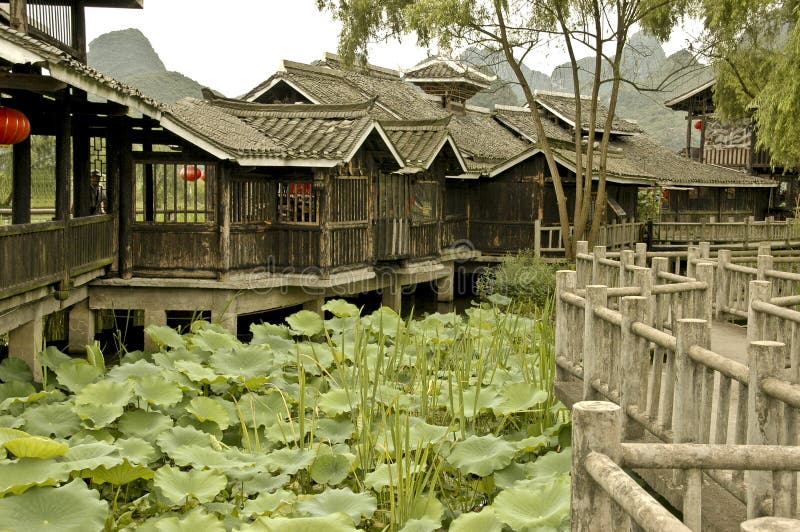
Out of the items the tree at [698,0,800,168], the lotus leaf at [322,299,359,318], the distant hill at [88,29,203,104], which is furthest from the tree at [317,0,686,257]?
the distant hill at [88,29,203,104]

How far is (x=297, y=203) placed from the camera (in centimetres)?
1399

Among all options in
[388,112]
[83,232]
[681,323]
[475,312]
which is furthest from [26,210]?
[388,112]

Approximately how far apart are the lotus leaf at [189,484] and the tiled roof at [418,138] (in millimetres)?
11227

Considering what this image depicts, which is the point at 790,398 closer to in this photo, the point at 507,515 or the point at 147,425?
the point at 507,515

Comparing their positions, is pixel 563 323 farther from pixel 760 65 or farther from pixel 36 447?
pixel 760 65

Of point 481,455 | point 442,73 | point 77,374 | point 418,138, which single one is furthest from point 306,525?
point 442,73

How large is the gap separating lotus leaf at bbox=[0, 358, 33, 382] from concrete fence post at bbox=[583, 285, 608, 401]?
503cm

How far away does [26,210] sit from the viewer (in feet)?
32.0

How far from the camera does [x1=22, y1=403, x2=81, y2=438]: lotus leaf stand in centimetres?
609

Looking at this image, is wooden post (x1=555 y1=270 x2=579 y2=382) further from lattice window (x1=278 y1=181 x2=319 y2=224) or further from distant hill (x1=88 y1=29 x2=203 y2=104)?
distant hill (x1=88 y1=29 x2=203 y2=104)

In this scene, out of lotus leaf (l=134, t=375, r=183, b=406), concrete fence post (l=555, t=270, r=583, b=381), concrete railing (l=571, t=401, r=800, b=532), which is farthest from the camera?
concrete fence post (l=555, t=270, r=583, b=381)

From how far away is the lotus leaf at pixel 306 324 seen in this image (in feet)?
30.9

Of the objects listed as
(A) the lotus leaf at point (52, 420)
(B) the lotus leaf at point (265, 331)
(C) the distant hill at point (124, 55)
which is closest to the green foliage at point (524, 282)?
(B) the lotus leaf at point (265, 331)

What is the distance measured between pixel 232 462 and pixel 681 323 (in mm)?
2540
